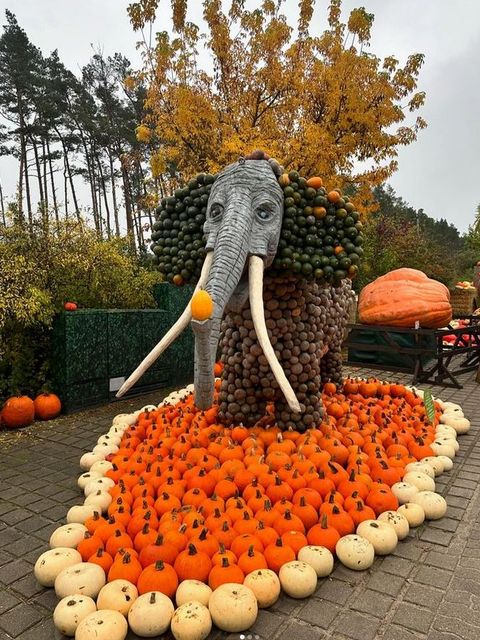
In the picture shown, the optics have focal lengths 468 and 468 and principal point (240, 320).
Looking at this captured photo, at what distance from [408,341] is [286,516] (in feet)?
24.3

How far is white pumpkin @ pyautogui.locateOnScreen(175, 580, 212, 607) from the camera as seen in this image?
2.38 meters

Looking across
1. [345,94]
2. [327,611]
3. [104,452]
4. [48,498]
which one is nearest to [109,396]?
[104,452]

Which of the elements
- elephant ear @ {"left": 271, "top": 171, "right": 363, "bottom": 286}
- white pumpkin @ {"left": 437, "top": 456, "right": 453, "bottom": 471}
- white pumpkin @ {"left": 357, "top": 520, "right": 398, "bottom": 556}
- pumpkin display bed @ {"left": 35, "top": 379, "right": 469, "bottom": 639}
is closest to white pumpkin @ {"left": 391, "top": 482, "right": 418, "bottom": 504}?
pumpkin display bed @ {"left": 35, "top": 379, "right": 469, "bottom": 639}

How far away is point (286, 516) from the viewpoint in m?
2.94

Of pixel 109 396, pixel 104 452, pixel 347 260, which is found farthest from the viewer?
pixel 109 396

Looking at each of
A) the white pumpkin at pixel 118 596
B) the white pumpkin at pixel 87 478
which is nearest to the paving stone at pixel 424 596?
the white pumpkin at pixel 118 596

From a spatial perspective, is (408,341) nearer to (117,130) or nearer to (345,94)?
Result: (345,94)

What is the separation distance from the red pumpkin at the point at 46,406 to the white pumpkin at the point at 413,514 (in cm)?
473

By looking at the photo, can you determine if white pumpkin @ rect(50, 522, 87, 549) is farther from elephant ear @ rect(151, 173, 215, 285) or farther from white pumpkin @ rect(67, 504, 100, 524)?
elephant ear @ rect(151, 173, 215, 285)

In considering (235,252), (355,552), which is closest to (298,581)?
(355,552)

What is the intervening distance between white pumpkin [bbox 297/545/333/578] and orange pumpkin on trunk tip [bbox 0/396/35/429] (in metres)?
4.47

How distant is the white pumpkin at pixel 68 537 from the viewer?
2875 millimetres

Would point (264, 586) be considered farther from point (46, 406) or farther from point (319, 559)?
point (46, 406)

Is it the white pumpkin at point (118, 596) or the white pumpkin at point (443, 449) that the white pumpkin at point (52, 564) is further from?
the white pumpkin at point (443, 449)
